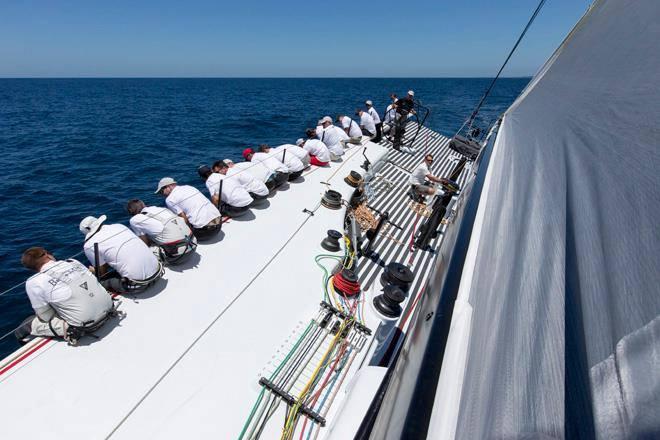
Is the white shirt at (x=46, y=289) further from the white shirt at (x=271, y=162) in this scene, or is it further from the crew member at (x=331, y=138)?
the crew member at (x=331, y=138)

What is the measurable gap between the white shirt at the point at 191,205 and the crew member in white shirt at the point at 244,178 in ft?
3.72

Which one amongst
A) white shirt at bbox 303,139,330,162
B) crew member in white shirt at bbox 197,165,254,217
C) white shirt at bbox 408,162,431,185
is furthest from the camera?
white shirt at bbox 303,139,330,162

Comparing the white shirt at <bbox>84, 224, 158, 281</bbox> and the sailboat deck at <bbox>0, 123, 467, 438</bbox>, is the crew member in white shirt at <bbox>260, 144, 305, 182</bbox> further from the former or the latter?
the white shirt at <bbox>84, 224, 158, 281</bbox>

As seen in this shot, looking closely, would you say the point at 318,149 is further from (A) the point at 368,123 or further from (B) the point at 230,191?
(A) the point at 368,123

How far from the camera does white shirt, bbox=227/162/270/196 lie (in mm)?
6094

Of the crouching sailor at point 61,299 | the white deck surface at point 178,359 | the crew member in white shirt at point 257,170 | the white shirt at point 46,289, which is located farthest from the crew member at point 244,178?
the white shirt at point 46,289

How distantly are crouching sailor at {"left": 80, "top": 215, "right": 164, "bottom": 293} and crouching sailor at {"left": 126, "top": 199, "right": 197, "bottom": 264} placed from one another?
1.31ft

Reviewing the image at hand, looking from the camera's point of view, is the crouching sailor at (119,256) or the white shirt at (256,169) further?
the white shirt at (256,169)

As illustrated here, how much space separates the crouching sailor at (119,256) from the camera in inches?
141

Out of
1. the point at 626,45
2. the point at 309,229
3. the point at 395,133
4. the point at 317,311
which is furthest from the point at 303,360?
the point at 395,133

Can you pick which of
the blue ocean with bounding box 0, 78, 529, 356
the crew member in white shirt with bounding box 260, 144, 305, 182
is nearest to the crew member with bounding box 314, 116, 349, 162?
the crew member in white shirt with bounding box 260, 144, 305, 182

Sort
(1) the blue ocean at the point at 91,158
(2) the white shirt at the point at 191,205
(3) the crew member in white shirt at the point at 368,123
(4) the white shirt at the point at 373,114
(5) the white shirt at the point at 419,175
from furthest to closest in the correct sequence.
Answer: (4) the white shirt at the point at 373,114 < (3) the crew member in white shirt at the point at 368,123 < (1) the blue ocean at the point at 91,158 < (5) the white shirt at the point at 419,175 < (2) the white shirt at the point at 191,205

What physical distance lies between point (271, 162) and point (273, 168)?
6.6 inches

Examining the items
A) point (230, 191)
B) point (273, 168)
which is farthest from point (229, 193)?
point (273, 168)
